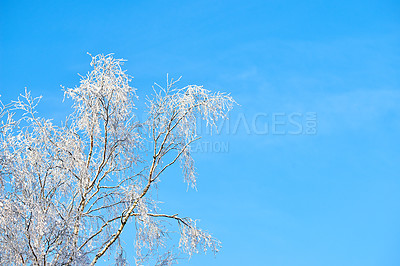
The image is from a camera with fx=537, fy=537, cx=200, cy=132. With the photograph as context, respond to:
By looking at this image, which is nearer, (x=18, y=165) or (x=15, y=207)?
(x=15, y=207)

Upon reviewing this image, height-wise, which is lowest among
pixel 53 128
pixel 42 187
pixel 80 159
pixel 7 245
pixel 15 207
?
pixel 7 245

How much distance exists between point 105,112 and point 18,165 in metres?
1.41

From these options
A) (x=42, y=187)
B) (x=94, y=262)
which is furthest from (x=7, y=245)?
(x=94, y=262)

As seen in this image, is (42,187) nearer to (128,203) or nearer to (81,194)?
(81,194)

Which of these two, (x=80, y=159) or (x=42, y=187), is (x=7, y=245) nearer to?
(x=42, y=187)

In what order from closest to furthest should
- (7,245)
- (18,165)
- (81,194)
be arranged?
(7,245) < (18,165) < (81,194)

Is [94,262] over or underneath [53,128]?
underneath

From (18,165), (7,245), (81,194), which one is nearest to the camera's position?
(7,245)

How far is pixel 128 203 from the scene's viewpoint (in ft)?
24.3

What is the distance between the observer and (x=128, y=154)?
7738 mm

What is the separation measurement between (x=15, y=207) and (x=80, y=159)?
4.40ft

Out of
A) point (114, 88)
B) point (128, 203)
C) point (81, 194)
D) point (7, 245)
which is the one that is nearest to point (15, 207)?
point (7, 245)

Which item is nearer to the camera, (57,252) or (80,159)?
(57,252)

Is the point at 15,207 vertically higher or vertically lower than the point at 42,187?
lower
